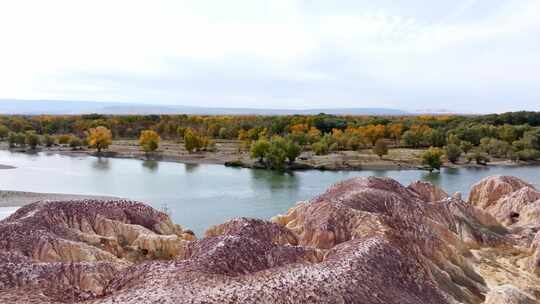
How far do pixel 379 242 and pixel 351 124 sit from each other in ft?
402

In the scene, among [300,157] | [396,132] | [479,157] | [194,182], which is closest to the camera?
[194,182]

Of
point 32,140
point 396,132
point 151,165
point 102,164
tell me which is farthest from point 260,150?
point 32,140

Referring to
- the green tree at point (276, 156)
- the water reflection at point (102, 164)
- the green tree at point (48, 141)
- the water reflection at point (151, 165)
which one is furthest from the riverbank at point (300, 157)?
the water reflection at point (102, 164)

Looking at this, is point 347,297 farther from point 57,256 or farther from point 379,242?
→ point 57,256

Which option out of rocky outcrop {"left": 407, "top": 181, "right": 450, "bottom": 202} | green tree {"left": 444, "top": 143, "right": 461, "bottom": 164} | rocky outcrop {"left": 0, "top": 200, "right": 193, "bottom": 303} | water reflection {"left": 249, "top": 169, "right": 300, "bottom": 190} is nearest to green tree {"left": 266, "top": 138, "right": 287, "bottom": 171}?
water reflection {"left": 249, "top": 169, "right": 300, "bottom": 190}

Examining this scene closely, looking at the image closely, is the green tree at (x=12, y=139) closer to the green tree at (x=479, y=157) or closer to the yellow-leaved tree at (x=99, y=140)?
the yellow-leaved tree at (x=99, y=140)

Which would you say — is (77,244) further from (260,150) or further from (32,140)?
(32,140)

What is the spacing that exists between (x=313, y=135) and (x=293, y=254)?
3914 inches

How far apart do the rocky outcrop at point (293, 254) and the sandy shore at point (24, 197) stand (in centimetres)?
3314

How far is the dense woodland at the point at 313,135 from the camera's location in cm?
9256

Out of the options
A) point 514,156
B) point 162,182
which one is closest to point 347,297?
point 162,182

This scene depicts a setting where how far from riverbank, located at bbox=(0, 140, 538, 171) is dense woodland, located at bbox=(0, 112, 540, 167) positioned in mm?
1973

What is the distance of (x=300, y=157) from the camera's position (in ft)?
305

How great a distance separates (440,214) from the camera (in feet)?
78.1
